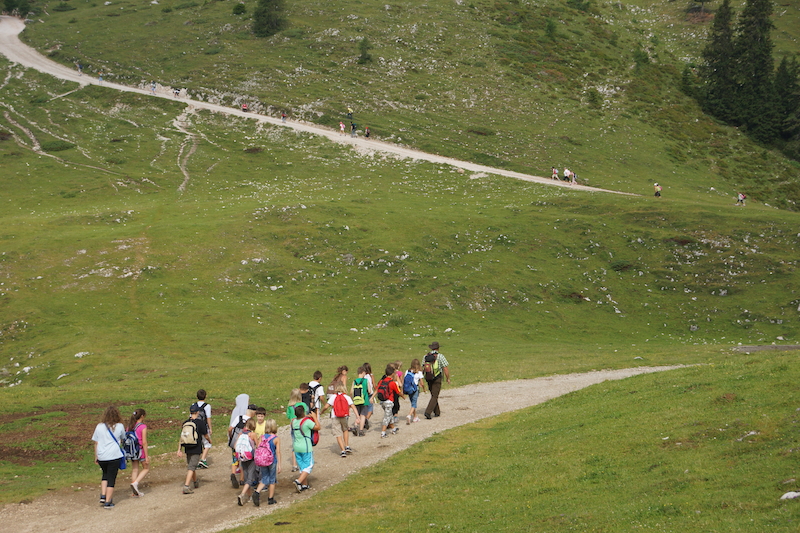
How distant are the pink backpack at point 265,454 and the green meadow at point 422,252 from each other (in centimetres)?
175

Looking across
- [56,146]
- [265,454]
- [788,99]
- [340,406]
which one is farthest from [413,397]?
[788,99]

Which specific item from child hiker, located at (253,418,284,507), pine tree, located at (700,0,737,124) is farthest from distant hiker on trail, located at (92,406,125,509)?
pine tree, located at (700,0,737,124)

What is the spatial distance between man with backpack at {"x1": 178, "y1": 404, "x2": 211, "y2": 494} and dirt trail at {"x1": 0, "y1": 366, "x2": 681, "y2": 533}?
0.40 m

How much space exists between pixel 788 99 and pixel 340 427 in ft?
433

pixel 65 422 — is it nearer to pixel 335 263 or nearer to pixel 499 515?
pixel 499 515

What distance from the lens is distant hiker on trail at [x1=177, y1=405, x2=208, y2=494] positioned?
22062 mm

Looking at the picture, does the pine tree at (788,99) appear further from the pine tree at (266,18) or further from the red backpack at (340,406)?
the red backpack at (340,406)

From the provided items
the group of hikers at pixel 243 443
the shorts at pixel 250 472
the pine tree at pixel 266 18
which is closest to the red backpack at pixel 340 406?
the group of hikers at pixel 243 443

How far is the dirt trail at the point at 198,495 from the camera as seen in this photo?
19.5 metres

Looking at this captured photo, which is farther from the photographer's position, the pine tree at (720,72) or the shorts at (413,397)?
the pine tree at (720,72)

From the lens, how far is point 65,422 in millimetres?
29562

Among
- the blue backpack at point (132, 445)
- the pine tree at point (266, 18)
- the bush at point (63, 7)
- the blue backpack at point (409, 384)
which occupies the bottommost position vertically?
the blue backpack at point (409, 384)

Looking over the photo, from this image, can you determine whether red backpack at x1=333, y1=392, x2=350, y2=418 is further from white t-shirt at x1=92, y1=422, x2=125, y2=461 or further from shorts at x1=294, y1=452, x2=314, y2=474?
white t-shirt at x1=92, y1=422, x2=125, y2=461

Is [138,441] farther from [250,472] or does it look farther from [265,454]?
[265,454]
